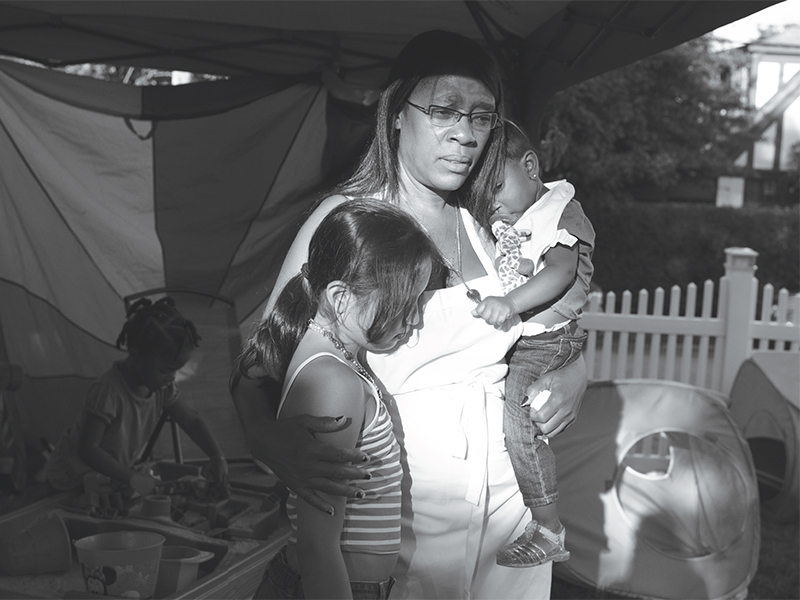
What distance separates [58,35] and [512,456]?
135 inches

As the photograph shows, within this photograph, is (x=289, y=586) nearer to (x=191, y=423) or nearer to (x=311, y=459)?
(x=311, y=459)

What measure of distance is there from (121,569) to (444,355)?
4.61 ft

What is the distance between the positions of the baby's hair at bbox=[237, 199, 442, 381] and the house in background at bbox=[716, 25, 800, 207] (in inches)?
720

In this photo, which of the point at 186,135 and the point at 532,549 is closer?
the point at 532,549

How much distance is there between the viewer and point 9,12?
391cm

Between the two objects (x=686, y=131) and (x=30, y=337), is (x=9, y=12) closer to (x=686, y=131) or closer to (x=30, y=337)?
(x=30, y=337)

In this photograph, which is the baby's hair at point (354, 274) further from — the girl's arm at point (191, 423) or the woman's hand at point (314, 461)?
the girl's arm at point (191, 423)

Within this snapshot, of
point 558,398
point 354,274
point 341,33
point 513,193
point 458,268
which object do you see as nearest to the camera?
point 354,274

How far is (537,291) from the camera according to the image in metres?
2.05

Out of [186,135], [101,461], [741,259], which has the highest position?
[186,135]

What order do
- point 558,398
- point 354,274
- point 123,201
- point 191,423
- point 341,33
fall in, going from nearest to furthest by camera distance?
point 354,274
point 558,398
point 191,423
point 123,201
point 341,33

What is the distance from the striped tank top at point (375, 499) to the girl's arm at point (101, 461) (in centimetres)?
191

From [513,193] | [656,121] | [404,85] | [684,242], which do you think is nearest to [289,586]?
[404,85]

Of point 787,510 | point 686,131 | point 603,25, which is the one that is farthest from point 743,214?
point 603,25
